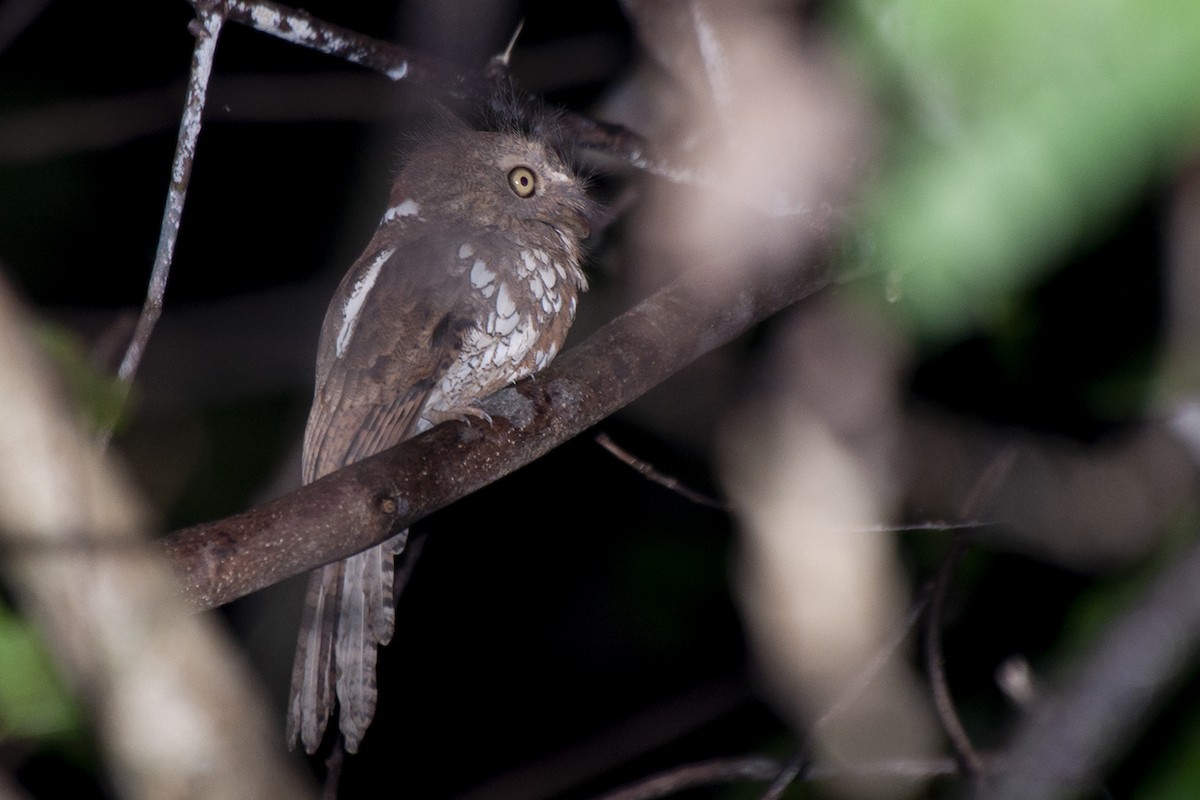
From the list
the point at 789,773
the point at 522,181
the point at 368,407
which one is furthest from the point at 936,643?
the point at 522,181

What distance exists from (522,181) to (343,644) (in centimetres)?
138

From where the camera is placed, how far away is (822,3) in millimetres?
3314

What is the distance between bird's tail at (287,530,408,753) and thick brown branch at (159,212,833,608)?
622 mm

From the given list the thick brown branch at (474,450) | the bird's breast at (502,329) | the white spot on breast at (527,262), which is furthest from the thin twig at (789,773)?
the white spot on breast at (527,262)

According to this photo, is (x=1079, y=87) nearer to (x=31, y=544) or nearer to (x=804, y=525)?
(x=31, y=544)

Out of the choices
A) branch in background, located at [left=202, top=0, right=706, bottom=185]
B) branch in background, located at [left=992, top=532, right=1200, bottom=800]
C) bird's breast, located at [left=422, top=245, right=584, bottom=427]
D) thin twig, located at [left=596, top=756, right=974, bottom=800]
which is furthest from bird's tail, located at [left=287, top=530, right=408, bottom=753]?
branch in background, located at [left=992, top=532, right=1200, bottom=800]

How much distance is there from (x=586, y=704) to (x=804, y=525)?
295 centimetres

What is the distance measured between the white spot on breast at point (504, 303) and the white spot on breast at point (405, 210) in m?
0.53

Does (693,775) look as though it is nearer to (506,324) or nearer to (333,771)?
(333,771)

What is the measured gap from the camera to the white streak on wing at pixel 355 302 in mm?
2861

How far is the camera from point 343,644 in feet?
9.02

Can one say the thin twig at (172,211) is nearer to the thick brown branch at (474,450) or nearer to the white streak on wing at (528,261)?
the thick brown branch at (474,450)

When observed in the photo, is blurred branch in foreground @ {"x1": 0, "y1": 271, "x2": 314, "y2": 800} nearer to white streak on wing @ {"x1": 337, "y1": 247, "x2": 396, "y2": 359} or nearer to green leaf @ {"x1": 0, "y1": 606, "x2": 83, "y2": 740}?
green leaf @ {"x1": 0, "y1": 606, "x2": 83, "y2": 740}

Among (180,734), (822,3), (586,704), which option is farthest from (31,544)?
(586,704)
